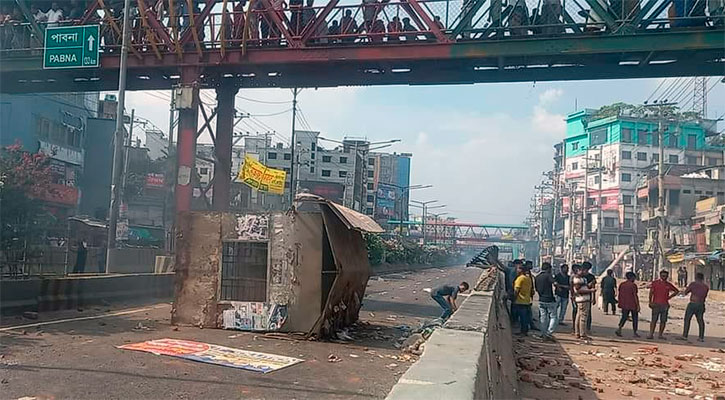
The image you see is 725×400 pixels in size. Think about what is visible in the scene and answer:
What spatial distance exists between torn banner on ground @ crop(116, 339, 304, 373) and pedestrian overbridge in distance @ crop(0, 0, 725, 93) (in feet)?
35.8

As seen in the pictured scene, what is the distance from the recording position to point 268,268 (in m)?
11.9

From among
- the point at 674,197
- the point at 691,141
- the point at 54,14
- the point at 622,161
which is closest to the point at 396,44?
the point at 54,14

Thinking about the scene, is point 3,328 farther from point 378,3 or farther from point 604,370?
point 378,3

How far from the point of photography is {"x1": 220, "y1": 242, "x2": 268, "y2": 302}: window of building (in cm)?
1202

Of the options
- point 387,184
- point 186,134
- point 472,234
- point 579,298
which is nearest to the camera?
point 579,298

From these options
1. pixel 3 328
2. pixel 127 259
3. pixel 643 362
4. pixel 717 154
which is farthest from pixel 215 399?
pixel 717 154

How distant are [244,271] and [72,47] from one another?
10.9 metres

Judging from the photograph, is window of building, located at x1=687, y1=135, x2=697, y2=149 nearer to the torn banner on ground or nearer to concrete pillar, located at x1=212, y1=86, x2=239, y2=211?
concrete pillar, located at x1=212, y1=86, x2=239, y2=211

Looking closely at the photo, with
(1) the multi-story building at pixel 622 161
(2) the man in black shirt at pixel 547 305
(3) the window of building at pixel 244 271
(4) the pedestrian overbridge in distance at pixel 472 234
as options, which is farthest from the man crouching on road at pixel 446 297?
(4) the pedestrian overbridge in distance at pixel 472 234

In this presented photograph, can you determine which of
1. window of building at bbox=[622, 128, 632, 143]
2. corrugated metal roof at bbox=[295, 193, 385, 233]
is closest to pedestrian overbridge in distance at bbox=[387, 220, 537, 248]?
window of building at bbox=[622, 128, 632, 143]

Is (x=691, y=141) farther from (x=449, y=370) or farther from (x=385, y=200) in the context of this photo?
(x=449, y=370)

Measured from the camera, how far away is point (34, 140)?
1578 inches

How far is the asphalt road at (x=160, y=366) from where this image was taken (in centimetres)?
716

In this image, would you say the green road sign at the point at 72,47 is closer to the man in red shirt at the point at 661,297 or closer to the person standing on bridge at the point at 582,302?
the person standing on bridge at the point at 582,302
